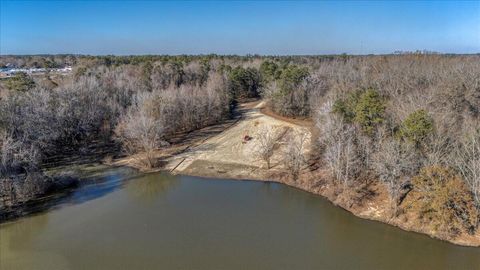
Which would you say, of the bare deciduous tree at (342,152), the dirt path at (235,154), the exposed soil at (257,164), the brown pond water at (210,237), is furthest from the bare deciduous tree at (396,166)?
the dirt path at (235,154)

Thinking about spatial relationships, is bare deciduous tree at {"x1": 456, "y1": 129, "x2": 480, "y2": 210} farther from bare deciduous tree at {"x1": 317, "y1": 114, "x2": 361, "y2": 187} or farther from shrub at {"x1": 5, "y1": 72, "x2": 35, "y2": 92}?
shrub at {"x1": 5, "y1": 72, "x2": 35, "y2": 92}

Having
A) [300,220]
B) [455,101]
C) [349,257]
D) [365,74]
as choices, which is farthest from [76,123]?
[455,101]

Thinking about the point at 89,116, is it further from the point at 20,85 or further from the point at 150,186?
the point at 150,186

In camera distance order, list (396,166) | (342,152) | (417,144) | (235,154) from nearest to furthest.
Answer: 1. (396,166)
2. (417,144)
3. (342,152)
4. (235,154)

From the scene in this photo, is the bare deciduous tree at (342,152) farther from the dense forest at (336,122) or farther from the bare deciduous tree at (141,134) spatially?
the bare deciduous tree at (141,134)

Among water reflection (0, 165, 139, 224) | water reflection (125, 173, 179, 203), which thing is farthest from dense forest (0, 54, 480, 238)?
water reflection (125, 173, 179, 203)

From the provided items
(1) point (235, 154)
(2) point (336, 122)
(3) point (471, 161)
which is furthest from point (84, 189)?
(3) point (471, 161)
